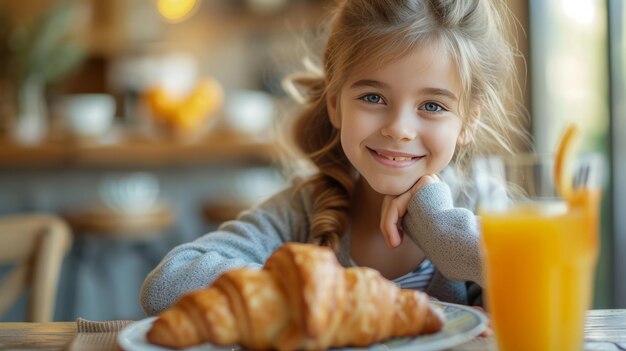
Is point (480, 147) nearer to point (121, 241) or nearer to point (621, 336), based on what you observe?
point (621, 336)

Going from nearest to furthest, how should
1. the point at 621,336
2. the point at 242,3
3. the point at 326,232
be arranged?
the point at 621,336
the point at 326,232
the point at 242,3

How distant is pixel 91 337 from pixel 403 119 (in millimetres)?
432

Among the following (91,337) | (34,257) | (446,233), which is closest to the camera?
(91,337)

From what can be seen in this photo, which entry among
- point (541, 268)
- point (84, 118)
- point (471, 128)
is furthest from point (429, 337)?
point (84, 118)

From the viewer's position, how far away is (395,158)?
1090mm

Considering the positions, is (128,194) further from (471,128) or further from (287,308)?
(287,308)

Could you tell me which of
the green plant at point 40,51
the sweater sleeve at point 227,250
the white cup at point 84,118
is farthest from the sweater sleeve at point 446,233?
the green plant at point 40,51

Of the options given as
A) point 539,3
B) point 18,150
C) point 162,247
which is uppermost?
point 539,3

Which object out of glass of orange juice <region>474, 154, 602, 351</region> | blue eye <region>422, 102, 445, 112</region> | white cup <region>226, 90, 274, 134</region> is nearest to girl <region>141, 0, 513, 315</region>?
blue eye <region>422, 102, 445, 112</region>

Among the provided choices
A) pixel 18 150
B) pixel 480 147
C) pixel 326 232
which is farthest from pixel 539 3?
pixel 326 232

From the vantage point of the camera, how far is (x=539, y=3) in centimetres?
387

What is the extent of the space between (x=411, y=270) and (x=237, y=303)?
575 mm

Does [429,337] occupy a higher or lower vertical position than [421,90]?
lower

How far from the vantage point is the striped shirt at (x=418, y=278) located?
1.21 m
